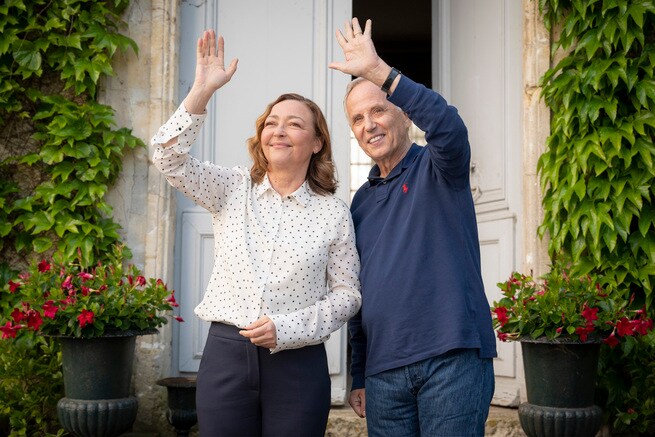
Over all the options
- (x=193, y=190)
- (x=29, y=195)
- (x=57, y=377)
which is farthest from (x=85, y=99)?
(x=193, y=190)

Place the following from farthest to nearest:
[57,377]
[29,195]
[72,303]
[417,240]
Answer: [29,195] → [57,377] → [72,303] → [417,240]

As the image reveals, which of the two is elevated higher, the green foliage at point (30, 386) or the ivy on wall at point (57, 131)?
the ivy on wall at point (57, 131)

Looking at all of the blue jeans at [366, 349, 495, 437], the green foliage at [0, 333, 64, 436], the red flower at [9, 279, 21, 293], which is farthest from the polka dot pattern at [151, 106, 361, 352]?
the green foliage at [0, 333, 64, 436]

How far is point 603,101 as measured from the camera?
3875 mm

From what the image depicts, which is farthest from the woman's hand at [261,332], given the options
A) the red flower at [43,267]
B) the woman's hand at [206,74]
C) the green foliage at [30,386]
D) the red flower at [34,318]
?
the green foliage at [30,386]

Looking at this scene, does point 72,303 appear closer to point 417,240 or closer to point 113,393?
point 113,393

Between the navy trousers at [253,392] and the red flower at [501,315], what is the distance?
1.54m

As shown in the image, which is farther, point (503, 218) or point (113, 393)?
point (503, 218)

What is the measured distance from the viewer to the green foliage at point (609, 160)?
12.5 feet

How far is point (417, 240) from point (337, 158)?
2280mm

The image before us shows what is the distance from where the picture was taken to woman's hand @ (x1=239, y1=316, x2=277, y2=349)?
195 centimetres

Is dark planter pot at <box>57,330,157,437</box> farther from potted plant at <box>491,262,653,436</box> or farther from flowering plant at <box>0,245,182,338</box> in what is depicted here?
potted plant at <box>491,262,653,436</box>

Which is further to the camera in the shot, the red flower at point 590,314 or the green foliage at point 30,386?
the green foliage at point 30,386

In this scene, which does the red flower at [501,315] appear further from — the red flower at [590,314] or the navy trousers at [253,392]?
the navy trousers at [253,392]
